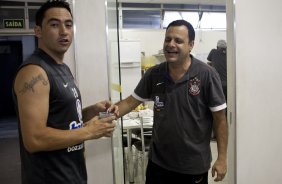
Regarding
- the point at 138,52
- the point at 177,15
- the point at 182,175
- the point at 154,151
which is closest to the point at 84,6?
the point at 154,151

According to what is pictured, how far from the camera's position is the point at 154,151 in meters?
1.97

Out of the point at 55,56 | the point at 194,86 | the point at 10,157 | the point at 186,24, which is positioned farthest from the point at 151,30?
the point at 55,56

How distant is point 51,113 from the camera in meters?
1.38

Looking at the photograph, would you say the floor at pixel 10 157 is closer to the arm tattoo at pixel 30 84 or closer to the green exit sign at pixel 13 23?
the arm tattoo at pixel 30 84

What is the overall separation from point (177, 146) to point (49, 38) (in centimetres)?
98

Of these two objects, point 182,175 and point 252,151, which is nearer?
point 182,175

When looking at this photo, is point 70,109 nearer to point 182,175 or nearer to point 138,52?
point 182,175

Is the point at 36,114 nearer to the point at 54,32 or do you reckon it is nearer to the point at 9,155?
the point at 54,32

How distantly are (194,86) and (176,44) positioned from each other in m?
0.28

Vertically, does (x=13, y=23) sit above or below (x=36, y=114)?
above

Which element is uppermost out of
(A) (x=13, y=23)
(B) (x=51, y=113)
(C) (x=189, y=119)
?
(A) (x=13, y=23)

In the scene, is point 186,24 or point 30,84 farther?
point 186,24

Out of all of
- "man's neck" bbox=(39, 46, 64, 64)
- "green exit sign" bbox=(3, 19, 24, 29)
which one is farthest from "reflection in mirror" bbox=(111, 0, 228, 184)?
"man's neck" bbox=(39, 46, 64, 64)

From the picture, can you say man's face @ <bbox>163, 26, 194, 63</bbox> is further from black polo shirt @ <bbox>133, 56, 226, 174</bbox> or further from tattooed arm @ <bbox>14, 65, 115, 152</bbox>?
tattooed arm @ <bbox>14, 65, 115, 152</bbox>
